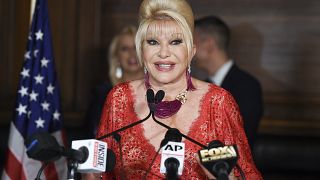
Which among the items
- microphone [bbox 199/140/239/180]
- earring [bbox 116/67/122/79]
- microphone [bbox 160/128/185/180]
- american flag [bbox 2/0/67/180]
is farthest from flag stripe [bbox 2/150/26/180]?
microphone [bbox 199/140/239/180]

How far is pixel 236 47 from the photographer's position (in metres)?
5.72

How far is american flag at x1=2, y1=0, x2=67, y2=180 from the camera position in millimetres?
4742

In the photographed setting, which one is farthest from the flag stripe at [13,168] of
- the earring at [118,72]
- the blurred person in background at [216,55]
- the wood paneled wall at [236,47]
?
the blurred person in background at [216,55]

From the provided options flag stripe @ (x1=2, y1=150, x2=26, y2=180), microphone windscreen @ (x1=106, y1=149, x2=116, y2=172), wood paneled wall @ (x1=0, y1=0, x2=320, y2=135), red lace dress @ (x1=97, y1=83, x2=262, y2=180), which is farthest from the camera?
wood paneled wall @ (x1=0, y1=0, x2=320, y2=135)

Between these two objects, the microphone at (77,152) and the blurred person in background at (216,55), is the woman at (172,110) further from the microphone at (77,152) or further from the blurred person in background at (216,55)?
the blurred person in background at (216,55)

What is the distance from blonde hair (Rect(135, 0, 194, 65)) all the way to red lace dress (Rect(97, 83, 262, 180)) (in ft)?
0.78

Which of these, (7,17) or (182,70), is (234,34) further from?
(182,70)

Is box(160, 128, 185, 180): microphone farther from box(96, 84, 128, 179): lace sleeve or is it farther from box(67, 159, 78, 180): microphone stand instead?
box(96, 84, 128, 179): lace sleeve

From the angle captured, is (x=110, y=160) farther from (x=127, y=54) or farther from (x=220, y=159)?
(x=127, y=54)

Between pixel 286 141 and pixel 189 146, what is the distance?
7.97ft

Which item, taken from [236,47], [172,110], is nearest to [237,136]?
[172,110]

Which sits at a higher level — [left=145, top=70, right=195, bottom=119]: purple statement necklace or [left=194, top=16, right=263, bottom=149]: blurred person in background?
[left=194, top=16, right=263, bottom=149]: blurred person in background

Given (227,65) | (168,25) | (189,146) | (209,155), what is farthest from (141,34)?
(227,65)

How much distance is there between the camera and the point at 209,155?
2.49 m
